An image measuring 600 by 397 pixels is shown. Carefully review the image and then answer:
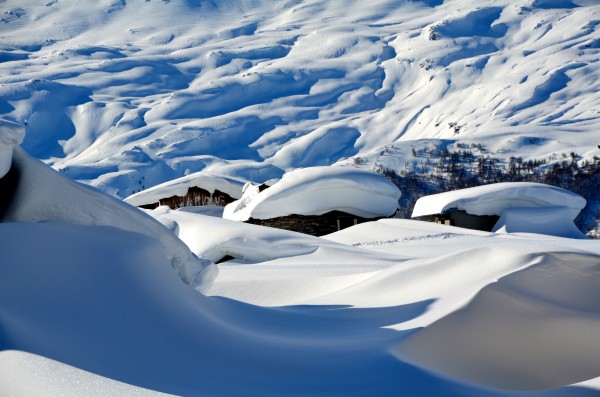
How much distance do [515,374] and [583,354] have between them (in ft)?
1.60

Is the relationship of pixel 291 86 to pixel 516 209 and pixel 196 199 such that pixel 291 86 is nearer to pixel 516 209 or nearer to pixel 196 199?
pixel 196 199

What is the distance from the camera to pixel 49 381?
3033 millimetres

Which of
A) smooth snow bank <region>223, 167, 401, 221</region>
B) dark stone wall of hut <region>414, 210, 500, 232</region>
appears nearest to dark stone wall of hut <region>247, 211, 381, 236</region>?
smooth snow bank <region>223, 167, 401, 221</region>

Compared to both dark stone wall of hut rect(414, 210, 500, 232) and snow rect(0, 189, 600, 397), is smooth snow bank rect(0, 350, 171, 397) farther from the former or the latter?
dark stone wall of hut rect(414, 210, 500, 232)

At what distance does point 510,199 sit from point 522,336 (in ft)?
49.1

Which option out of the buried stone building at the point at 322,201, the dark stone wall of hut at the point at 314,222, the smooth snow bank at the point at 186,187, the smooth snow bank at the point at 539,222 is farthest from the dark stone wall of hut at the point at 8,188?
the smooth snow bank at the point at 186,187

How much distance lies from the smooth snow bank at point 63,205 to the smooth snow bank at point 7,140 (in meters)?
0.15

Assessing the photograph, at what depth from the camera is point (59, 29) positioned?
15762 centimetres

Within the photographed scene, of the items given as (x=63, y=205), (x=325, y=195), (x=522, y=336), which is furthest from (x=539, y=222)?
(x=63, y=205)

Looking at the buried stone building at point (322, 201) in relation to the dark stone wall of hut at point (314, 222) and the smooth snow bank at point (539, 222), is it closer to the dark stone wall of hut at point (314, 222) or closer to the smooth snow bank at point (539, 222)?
the dark stone wall of hut at point (314, 222)

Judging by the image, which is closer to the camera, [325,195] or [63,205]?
[63,205]

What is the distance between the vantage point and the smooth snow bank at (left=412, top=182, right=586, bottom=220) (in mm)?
18328

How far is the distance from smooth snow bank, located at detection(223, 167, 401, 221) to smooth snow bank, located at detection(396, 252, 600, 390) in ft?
41.1

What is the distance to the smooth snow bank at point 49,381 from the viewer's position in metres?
2.97
